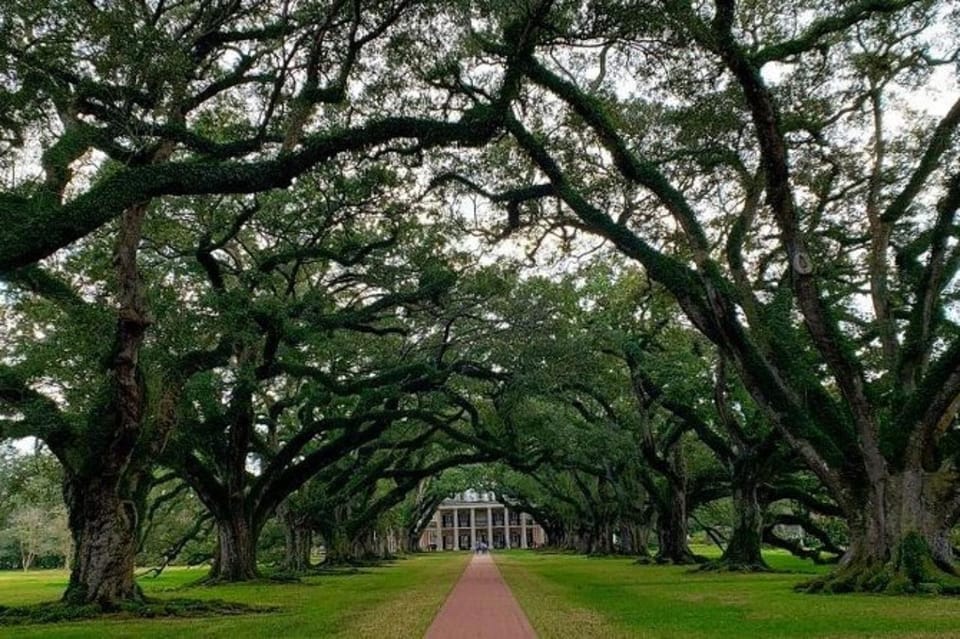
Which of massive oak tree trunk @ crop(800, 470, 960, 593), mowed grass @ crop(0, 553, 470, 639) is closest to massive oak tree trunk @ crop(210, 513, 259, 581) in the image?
mowed grass @ crop(0, 553, 470, 639)

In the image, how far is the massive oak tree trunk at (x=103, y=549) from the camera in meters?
12.7

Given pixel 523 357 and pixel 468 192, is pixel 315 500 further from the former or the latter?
A: pixel 468 192

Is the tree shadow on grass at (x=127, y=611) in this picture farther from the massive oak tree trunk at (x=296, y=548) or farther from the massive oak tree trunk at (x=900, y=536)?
the massive oak tree trunk at (x=296, y=548)

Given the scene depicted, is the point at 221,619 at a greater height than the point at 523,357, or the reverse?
the point at 523,357

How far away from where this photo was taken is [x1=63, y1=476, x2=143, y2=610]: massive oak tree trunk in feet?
41.7

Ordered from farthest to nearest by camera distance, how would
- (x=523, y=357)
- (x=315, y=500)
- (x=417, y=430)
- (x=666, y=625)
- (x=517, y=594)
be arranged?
(x=417, y=430) → (x=315, y=500) → (x=523, y=357) → (x=517, y=594) → (x=666, y=625)

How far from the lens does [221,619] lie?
11.5 metres

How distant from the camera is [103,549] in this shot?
12.9 meters

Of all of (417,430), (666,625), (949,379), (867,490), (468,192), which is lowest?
(666,625)

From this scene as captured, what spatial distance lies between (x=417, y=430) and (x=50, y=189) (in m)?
23.4

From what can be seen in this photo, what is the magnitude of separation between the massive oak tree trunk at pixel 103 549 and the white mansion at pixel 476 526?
99.0m

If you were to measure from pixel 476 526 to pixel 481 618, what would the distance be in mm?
104960

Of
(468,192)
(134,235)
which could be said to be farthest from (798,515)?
(134,235)

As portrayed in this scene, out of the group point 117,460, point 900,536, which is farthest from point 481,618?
point 900,536
